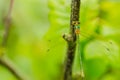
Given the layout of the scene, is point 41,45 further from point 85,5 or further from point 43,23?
point 85,5

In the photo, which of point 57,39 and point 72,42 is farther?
point 57,39

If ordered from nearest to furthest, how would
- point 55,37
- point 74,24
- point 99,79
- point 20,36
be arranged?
point 74,24 < point 55,37 < point 99,79 < point 20,36

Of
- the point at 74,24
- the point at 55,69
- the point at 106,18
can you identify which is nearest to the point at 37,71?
the point at 55,69

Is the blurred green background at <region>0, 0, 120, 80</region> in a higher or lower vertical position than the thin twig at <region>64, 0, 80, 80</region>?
lower

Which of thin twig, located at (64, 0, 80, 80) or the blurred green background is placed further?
the blurred green background

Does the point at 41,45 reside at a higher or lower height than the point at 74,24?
lower

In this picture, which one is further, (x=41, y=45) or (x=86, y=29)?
(x=41, y=45)

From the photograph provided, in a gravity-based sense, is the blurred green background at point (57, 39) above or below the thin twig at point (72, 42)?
below

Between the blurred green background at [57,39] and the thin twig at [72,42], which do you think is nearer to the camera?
the thin twig at [72,42]
